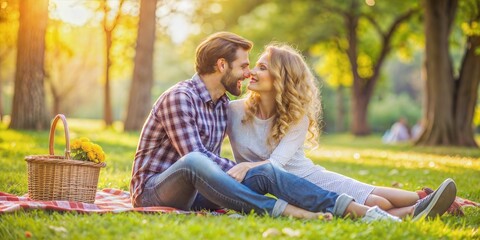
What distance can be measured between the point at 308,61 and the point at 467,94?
16.5ft

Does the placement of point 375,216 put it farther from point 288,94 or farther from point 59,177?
point 59,177

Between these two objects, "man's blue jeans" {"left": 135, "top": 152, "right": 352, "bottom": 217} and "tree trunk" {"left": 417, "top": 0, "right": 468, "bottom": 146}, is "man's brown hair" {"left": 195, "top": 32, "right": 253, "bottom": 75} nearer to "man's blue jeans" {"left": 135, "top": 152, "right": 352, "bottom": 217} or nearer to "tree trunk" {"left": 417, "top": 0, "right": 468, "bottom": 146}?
"man's blue jeans" {"left": 135, "top": 152, "right": 352, "bottom": 217}

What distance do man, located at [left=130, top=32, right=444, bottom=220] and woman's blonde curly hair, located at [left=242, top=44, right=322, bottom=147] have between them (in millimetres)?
247

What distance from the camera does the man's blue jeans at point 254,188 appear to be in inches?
181

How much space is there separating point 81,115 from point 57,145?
1962 inches

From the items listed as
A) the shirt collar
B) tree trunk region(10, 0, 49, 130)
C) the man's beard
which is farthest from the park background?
the man's beard

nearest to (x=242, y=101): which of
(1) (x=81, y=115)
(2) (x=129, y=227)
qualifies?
(2) (x=129, y=227)

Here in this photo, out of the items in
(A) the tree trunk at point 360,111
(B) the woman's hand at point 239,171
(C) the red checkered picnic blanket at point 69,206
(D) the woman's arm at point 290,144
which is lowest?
(A) the tree trunk at point 360,111

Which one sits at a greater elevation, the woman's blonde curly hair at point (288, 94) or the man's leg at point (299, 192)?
the woman's blonde curly hair at point (288, 94)

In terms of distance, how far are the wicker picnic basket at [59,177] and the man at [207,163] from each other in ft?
1.37

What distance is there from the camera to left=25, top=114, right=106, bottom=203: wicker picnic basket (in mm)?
4980

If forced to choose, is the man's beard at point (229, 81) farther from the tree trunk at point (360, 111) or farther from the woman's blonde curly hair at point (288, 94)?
the tree trunk at point (360, 111)

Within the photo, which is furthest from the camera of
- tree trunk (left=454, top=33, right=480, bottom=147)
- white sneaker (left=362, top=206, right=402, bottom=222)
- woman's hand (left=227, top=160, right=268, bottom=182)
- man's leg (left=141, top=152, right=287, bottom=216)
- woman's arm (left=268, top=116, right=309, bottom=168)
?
tree trunk (left=454, top=33, right=480, bottom=147)

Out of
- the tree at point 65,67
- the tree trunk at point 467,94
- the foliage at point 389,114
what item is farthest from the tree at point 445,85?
the foliage at point 389,114
